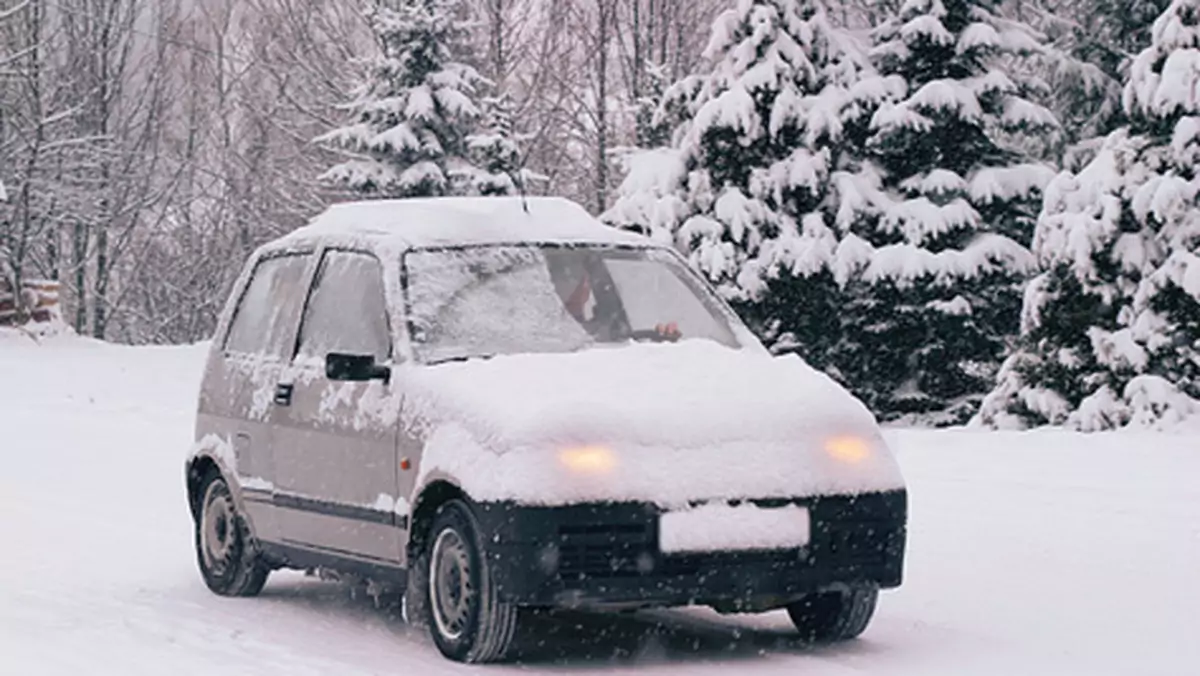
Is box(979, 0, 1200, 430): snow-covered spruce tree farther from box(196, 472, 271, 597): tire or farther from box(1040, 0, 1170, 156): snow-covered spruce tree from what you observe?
box(196, 472, 271, 597): tire

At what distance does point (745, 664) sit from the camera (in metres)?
7.70

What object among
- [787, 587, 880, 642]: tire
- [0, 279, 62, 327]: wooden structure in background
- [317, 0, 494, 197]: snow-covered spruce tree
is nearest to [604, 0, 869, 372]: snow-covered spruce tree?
[317, 0, 494, 197]: snow-covered spruce tree

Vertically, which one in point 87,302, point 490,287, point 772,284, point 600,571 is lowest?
point 87,302

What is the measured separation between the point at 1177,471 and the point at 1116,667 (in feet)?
22.5

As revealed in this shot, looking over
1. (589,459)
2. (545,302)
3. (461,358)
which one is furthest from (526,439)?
(545,302)

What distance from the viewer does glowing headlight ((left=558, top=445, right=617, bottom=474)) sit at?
7.21 m

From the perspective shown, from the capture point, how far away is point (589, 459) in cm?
723

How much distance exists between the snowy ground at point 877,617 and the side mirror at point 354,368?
1.04m

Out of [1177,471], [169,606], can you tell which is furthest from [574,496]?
[1177,471]

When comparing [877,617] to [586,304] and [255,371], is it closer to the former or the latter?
[586,304]

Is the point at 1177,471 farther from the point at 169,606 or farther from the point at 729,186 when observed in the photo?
the point at 729,186

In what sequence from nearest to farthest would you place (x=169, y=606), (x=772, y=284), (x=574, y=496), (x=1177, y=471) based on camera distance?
1. (x=574, y=496)
2. (x=169, y=606)
3. (x=1177, y=471)
4. (x=772, y=284)

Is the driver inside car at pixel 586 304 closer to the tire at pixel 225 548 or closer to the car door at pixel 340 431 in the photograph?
the car door at pixel 340 431

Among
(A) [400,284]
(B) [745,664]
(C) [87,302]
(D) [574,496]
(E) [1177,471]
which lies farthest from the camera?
(C) [87,302]
